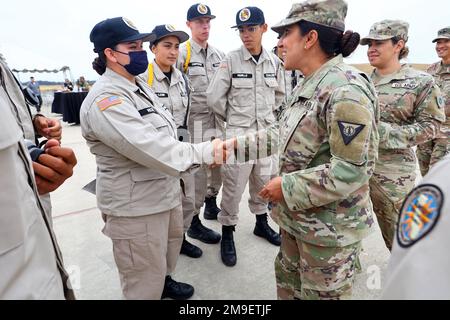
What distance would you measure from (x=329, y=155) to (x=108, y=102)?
122 centimetres

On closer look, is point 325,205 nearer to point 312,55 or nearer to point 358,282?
point 312,55

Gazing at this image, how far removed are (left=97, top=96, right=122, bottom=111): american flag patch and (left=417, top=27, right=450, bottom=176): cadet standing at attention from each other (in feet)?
12.0

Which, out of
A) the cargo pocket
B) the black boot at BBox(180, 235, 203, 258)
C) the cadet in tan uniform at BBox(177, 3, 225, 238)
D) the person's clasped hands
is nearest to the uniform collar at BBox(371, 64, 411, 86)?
the cadet in tan uniform at BBox(177, 3, 225, 238)

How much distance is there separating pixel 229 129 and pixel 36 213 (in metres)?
2.47

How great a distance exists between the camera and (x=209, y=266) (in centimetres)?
269

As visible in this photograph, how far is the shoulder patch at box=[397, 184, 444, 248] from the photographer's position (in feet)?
1.67

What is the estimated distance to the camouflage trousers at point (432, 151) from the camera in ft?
11.5

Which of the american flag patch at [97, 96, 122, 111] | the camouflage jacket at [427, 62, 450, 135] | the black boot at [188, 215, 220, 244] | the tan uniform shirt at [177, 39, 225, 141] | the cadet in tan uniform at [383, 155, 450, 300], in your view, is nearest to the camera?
the cadet in tan uniform at [383, 155, 450, 300]

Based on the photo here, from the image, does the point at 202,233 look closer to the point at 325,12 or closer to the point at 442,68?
the point at 325,12

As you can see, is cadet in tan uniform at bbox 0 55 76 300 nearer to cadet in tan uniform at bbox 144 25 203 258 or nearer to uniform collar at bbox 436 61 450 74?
cadet in tan uniform at bbox 144 25 203 258

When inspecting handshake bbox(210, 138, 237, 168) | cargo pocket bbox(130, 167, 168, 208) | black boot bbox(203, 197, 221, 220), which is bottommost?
black boot bbox(203, 197, 221, 220)

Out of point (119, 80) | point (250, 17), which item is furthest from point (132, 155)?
point (250, 17)
